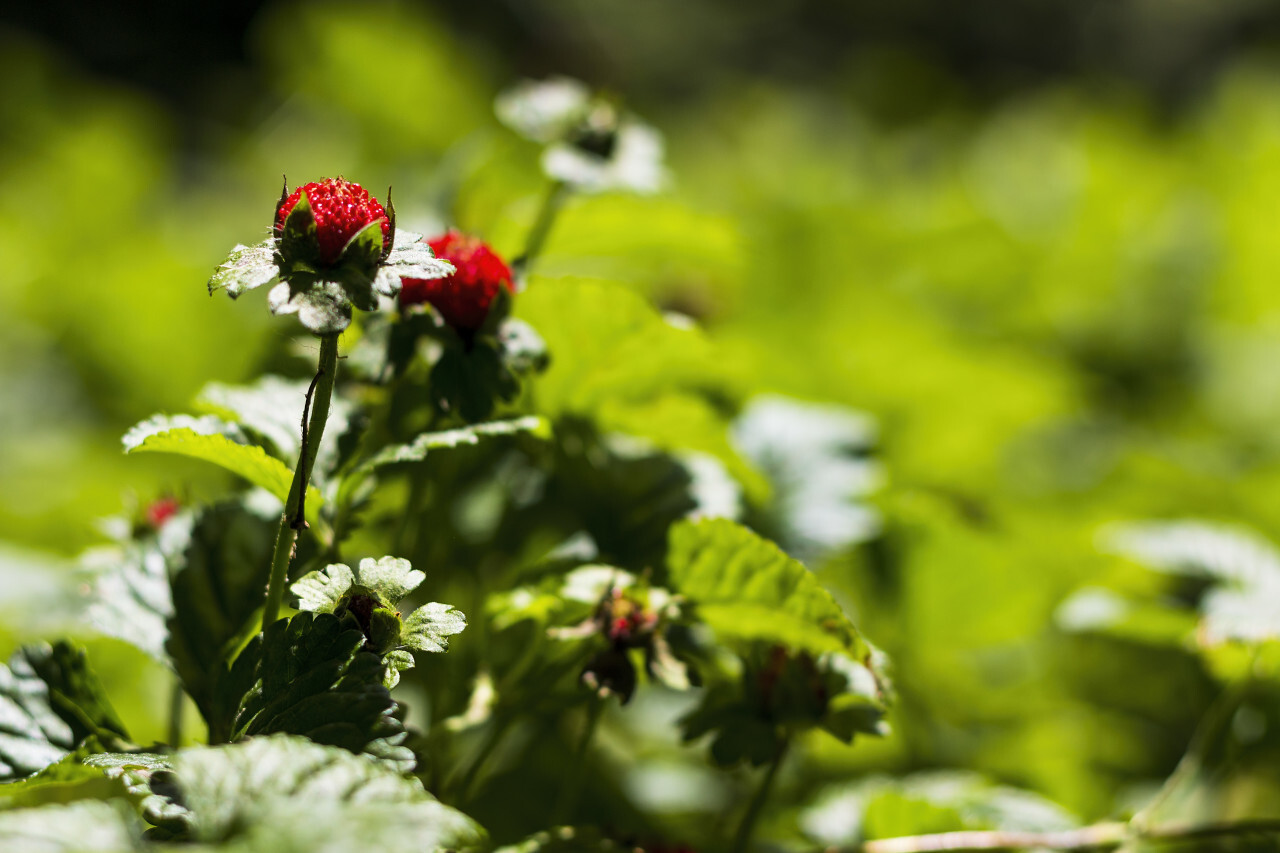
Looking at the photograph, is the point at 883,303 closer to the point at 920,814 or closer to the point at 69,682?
the point at 920,814

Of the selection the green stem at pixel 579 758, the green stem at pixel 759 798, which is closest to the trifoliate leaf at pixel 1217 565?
the green stem at pixel 759 798

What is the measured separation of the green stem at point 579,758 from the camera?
2.24ft

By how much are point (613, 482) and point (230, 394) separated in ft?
0.90

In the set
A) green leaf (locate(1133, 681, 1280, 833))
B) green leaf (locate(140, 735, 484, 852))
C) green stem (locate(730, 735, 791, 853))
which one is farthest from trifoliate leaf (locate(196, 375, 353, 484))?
green leaf (locate(1133, 681, 1280, 833))

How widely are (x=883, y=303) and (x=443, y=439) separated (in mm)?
1243

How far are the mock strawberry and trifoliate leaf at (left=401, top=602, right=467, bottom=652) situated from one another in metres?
0.19

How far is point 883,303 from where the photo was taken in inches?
68.1

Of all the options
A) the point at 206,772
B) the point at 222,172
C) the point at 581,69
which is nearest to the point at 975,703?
the point at 206,772

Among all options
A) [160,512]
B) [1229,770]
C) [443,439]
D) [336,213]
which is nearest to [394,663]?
[443,439]

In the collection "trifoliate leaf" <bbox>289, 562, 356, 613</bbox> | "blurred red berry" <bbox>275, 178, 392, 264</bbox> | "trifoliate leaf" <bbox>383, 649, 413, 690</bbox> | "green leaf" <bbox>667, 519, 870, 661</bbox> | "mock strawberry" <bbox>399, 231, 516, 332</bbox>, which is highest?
"mock strawberry" <bbox>399, 231, 516, 332</bbox>

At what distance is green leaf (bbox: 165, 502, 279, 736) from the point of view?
0.69 metres

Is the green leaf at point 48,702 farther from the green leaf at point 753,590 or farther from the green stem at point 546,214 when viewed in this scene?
the green stem at point 546,214

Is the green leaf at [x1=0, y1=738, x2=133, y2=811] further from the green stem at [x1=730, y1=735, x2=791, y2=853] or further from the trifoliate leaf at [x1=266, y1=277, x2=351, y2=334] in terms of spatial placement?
the green stem at [x1=730, y1=735, x2=791, y2=853]

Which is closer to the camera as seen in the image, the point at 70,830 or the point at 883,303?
the point at 70,830
